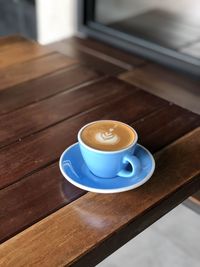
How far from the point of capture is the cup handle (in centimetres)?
54

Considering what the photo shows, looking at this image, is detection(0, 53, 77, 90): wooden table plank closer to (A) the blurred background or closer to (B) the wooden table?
(B) the wooden table

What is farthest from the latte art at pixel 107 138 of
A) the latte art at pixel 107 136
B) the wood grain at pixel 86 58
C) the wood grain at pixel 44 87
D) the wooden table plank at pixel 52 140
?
the wood grain at pixel 86 58

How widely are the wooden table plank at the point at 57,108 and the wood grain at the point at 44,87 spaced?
0.07 ft

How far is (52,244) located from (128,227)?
0.10 meters

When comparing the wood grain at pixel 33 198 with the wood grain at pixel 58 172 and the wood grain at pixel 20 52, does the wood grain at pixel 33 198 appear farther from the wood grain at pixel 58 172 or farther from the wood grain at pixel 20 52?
the wood grain at pixel 20 52

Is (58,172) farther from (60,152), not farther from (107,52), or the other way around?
(107,52)

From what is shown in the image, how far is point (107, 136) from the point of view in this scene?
1.85ft

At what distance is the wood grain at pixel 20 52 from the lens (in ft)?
3.27

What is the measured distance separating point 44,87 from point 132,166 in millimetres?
392

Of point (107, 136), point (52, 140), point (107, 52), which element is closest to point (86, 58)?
point (107, 52)

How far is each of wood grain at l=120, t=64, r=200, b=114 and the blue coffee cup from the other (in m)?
0.31

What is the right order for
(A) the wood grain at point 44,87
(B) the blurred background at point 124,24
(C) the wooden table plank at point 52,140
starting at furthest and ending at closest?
(B) the blurred background at point 124,24, (A) the wood grain at point 44,87, (C) the wooden table plank at point 52,140

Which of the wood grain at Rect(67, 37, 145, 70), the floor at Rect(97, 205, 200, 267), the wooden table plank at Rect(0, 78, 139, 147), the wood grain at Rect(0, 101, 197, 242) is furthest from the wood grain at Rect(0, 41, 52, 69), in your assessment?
the floor at Rect(97, 205, 200, 267)

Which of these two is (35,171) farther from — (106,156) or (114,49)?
(114,49)
